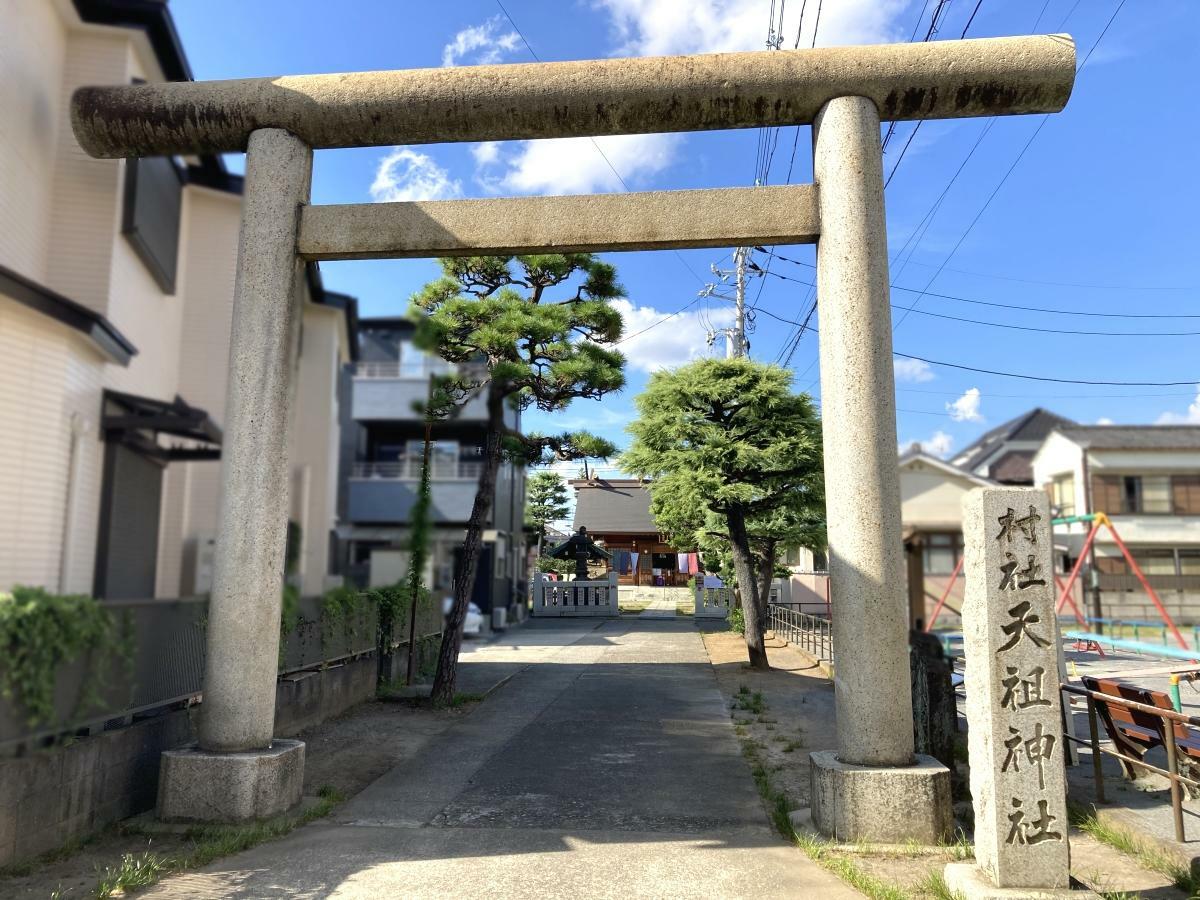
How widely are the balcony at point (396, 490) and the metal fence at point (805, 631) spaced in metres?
12.5

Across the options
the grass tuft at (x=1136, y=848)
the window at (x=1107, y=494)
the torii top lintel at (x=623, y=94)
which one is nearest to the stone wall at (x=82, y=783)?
the torii top lintel at (x=623, y=94)

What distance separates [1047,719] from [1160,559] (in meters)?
30.4

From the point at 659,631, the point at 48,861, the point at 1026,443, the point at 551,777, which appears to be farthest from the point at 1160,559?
the point at 48,861

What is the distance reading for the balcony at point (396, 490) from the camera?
10.6ft

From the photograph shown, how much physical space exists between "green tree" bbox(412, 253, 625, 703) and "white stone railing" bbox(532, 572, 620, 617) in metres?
18.4

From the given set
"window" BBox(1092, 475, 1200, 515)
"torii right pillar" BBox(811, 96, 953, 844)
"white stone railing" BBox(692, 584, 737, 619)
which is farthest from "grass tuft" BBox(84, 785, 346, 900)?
"window" BBox(1092, 475, 1200, 515)

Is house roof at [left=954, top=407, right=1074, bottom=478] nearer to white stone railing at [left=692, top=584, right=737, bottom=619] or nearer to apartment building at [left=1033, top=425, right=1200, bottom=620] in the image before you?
apartment building at [left=1033, top=425, right=1200, bottom=620]

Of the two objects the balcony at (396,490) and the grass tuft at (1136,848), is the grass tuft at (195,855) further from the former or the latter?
the grass tuft at (1136,848)

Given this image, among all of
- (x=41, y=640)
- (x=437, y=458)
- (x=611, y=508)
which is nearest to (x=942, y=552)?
(x=437, y=458)

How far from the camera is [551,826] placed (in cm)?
600

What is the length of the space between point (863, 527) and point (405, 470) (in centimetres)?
359

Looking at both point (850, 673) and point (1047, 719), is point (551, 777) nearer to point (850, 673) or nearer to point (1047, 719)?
point (850, 673)

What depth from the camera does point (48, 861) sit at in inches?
189

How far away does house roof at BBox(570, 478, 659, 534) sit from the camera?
134 ft
